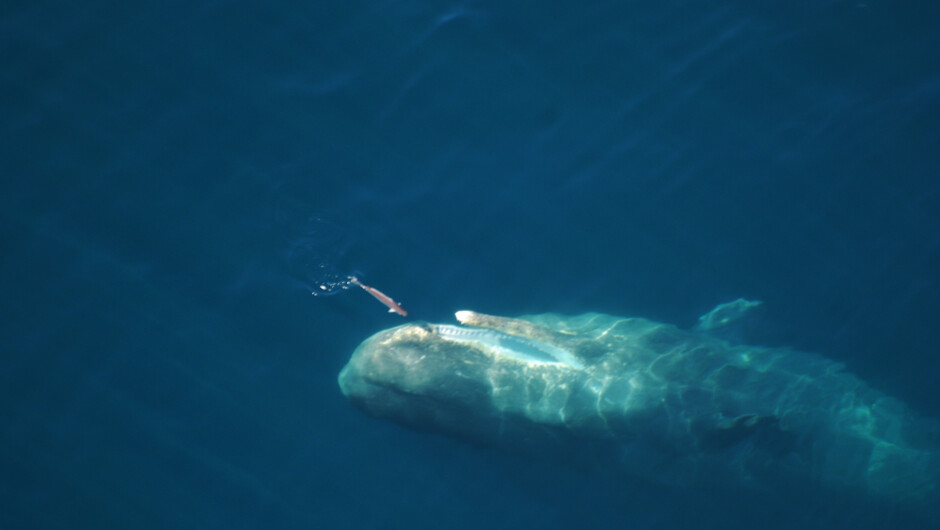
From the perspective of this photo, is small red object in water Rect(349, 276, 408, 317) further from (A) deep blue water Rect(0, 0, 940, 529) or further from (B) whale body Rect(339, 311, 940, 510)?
(B) whale body Rect(339, 311, 940, 510)

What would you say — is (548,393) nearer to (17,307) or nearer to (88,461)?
(88,461)

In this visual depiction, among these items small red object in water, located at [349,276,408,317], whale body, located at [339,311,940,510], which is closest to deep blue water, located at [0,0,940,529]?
small red object in water, located at [349,276,408,317]

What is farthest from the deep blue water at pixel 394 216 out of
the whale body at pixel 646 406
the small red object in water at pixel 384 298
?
the whale body at pixel 646 406

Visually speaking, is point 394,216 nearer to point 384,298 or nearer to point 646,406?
point 384,298

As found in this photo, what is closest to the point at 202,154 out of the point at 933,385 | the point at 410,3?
the point at 410,3

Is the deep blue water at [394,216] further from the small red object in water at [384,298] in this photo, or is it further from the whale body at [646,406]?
the whale body at [646,406]
